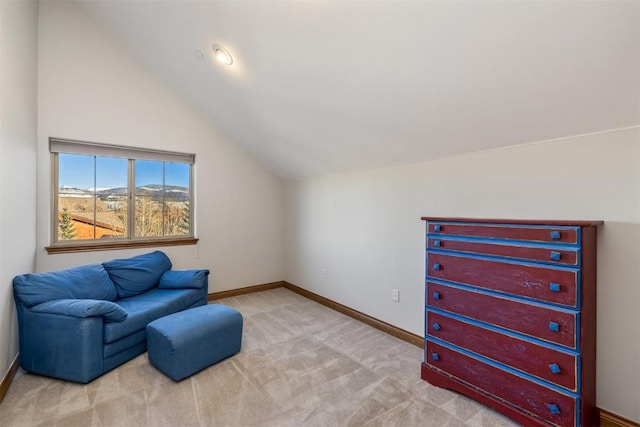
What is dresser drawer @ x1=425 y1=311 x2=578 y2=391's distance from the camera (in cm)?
154

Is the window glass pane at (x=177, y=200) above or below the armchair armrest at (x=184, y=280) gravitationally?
above

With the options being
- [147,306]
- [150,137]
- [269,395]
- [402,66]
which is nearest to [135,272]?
[147,306]

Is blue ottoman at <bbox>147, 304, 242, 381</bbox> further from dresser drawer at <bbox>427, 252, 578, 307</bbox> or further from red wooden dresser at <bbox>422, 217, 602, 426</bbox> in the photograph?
dresser drawer at <bbox>427, 252, 578, 307</bbox>

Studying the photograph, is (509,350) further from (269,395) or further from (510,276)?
(269,395)

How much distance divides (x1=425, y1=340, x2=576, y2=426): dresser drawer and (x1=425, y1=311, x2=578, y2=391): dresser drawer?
68 millimetres

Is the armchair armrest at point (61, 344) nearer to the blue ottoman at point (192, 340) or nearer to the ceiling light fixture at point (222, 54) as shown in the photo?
the blue ottoman at point (192, 340)

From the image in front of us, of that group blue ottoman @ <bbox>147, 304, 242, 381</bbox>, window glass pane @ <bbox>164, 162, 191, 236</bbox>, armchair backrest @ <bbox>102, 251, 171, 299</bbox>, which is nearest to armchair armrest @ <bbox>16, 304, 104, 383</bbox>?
blue ottoman @ <bbox>147, 304, 242, 381</bbox>

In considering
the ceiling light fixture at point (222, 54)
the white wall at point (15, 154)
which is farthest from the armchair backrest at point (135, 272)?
the ceiling light fixture at point (222, 54)

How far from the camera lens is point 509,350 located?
68.0 inches

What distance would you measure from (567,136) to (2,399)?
4003 mm

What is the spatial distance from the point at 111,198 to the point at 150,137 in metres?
0.86

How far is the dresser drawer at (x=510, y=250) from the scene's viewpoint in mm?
1530

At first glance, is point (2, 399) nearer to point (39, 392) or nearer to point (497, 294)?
point (39, 392)

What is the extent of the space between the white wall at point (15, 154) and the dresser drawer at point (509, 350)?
302 centimetres
